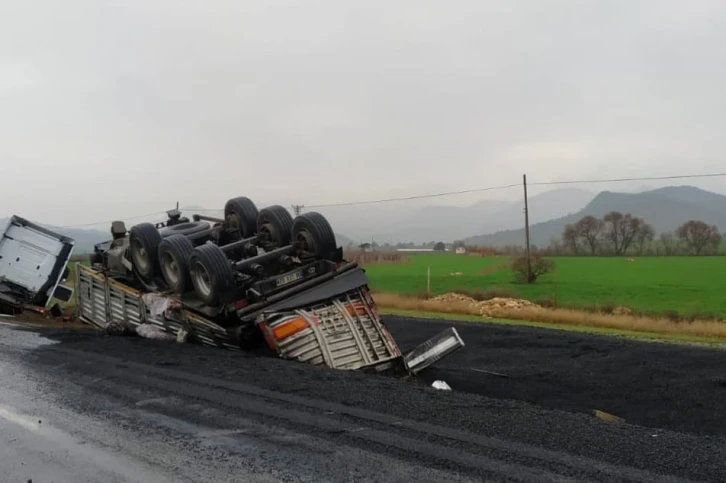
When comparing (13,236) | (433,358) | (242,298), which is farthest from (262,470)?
(13,236)

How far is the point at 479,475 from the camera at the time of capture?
4.18m

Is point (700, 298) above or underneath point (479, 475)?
underneath

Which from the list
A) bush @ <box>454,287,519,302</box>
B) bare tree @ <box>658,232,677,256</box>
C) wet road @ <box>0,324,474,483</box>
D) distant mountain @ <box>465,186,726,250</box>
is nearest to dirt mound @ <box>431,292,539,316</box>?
bush @ <box>454,287,519,302</box>

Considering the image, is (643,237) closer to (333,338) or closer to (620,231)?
(620,231)

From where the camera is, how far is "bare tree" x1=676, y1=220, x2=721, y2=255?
50.5 meters

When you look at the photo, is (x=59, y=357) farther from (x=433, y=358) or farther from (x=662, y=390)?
(x=662, y=390)

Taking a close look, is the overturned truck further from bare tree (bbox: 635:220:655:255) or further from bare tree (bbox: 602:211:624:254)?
bare tree (bbox: 635:220:655:255)

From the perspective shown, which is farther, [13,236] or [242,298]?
[13,236]

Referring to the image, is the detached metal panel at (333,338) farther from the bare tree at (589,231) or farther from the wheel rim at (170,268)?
the bare tree at (589,231)

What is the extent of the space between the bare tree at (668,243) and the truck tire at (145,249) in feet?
163

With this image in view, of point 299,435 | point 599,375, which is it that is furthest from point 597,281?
point 299,435

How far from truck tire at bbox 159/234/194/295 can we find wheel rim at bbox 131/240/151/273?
1.81 feet

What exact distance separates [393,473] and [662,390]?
15.0 feet

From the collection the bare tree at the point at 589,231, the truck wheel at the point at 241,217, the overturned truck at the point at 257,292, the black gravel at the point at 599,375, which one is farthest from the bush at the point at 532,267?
the bare tree at the point at 589,231
